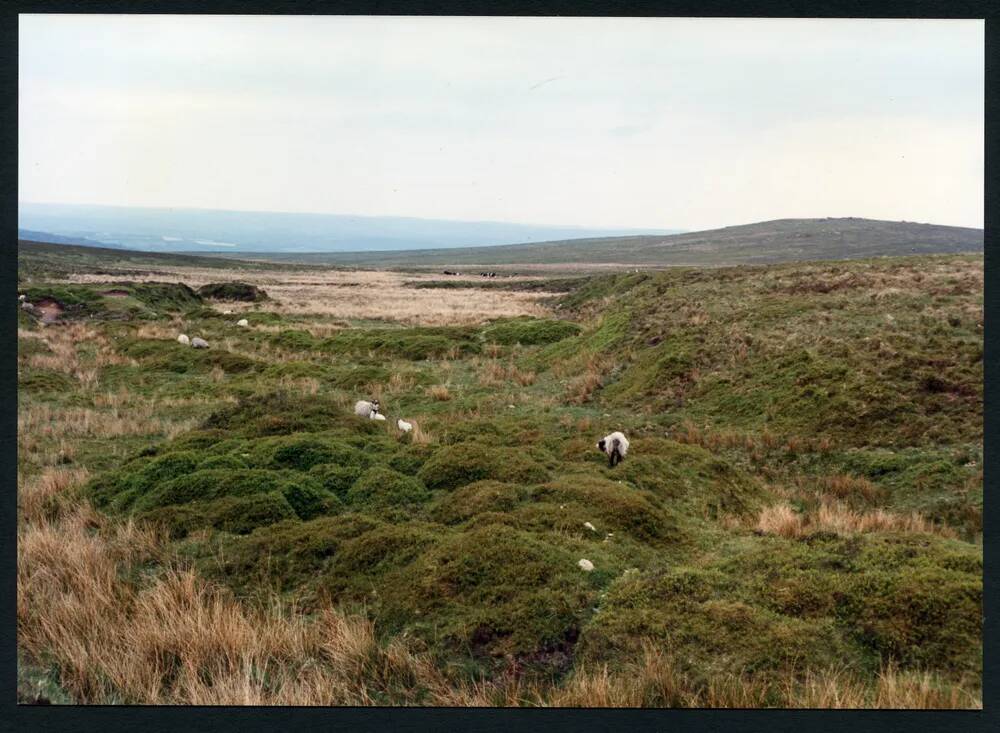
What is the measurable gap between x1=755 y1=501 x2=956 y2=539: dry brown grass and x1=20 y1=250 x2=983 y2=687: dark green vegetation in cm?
6

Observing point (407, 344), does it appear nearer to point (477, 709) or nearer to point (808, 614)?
point (808, 614)

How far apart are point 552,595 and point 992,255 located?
4522mm

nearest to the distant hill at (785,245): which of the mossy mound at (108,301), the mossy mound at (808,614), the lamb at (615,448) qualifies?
the mossy mound at (108,301)

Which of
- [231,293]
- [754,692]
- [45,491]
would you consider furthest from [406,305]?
[754,692]

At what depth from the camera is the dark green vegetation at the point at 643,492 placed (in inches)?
210

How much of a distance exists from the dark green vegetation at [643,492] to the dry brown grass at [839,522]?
6 cm

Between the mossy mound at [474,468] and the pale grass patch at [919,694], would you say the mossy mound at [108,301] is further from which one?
the pale grass patch at [919,694]

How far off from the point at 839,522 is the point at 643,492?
2.40 m

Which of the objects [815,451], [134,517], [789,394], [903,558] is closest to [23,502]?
[134,517]

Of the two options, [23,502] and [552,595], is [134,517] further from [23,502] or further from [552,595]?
[552,595]

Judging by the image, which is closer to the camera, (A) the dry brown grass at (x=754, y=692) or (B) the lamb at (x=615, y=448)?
(A) the dry brown grass at (x=754, y=692)

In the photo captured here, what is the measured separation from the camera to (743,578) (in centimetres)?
613

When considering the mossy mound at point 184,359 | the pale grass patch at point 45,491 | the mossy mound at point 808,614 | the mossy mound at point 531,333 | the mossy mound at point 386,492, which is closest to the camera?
the mossy mound at point 808,614

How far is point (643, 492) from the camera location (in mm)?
8664
